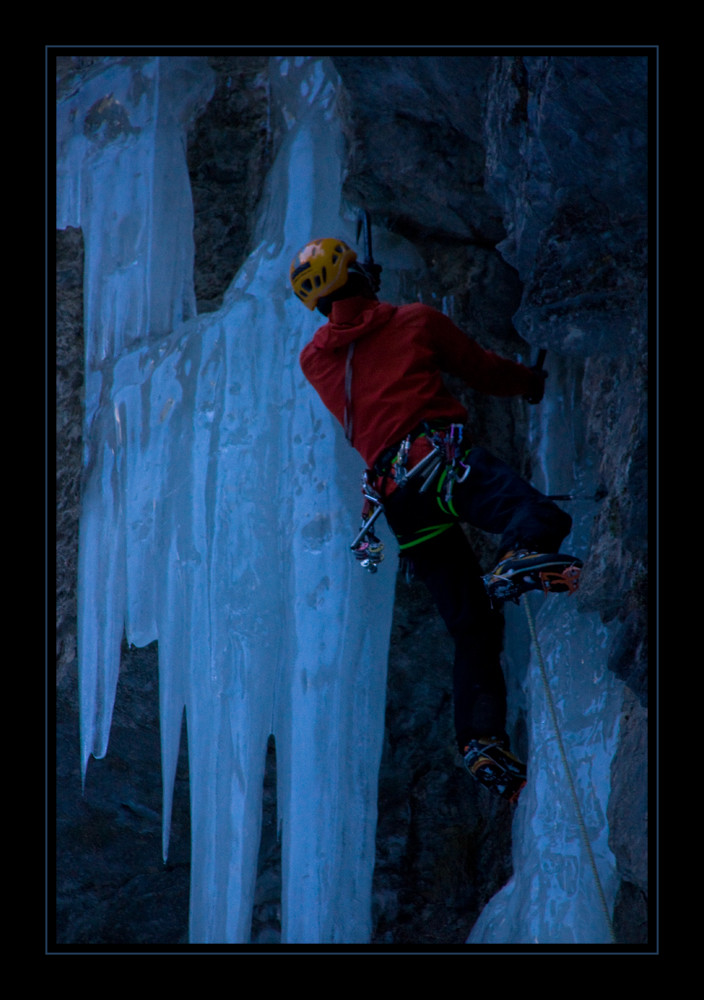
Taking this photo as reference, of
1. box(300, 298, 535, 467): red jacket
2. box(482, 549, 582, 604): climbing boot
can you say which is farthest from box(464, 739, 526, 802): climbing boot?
box(300, 298, 535, 467): red jacket

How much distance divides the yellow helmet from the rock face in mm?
611

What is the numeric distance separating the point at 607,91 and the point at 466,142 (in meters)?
1.07

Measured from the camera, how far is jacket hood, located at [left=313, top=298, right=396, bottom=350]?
3018 mm

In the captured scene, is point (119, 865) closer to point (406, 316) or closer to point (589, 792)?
point (589, 792)

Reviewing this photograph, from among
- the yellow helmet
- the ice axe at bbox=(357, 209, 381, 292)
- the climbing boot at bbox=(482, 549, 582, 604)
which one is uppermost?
the ice axe at bbox=(357, 209, 381, 292)

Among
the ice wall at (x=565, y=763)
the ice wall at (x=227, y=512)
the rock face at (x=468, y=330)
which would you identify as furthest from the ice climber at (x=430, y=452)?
the ice wall at (x=227, y=512)

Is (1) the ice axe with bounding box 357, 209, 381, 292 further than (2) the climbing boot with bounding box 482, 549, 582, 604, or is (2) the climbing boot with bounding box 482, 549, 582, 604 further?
(1) the ice axe with bounding box 357, 209, 381, 292

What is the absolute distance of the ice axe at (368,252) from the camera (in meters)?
3.20

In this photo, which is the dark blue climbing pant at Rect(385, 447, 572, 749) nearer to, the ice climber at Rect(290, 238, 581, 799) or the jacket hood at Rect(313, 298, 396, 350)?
the ice climber at Rect(290, 238, 581, 799)

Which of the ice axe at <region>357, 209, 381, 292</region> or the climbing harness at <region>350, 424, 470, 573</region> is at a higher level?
the ice axe at <region>357, 209, 381, 292</region>

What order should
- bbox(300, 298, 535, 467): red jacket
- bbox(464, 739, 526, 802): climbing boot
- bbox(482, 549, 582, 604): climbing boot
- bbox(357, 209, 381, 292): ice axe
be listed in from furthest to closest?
bbox(357, 209, 381, 292): ice axe
bbox(300, 298, 535, 467): red jacket
bbox(464, 739, 526, 802): climbing boot
bbox(482, 549, 582, 604): climbing boot

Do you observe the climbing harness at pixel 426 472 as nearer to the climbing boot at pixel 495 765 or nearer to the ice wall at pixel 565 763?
the ice wall at pixel 565 763

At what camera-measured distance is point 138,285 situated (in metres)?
4.05

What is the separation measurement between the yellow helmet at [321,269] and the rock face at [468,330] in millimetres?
611
